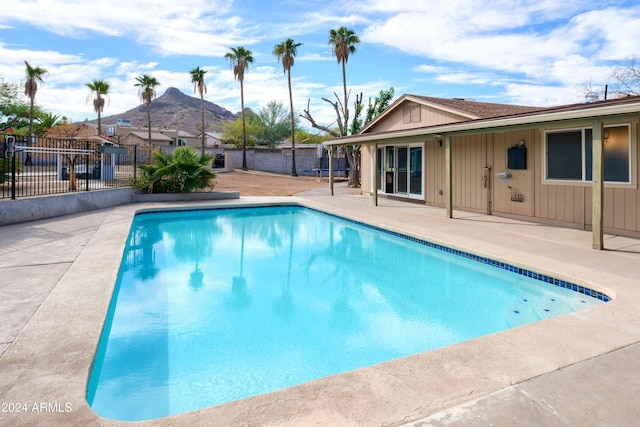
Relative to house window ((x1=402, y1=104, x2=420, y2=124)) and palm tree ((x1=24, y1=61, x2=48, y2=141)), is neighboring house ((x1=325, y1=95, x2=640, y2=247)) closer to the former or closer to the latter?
house window ((x1=402, y1=104, x2=420, y2=124))

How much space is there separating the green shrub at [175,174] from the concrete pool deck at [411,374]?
28.9 ft

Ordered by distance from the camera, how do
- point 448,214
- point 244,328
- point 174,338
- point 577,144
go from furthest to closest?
point 448,214
point 577,144
point 244,328
point 174,338

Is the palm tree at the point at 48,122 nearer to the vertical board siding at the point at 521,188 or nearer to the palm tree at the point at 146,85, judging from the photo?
the palm tree at the point at 146,85

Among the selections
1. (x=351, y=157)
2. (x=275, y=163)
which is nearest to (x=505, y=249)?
(x=351, y=157)

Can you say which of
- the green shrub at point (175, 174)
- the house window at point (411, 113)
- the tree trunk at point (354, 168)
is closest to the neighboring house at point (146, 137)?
the tree trunk at point (354, 168)

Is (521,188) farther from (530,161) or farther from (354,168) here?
(354,168)

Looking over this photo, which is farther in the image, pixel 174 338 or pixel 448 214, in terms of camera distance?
pixel 448 214

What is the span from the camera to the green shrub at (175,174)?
13719 mm

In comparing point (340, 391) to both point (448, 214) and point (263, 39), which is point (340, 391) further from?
point (263, 39)

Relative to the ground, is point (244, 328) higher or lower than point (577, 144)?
lower

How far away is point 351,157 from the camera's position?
22.0 meters

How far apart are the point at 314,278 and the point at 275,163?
86.2 ft

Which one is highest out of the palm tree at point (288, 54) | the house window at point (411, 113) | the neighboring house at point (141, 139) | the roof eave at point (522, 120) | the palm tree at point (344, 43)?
the palm tree at point (288, 54)

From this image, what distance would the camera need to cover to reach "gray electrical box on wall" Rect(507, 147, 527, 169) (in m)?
9.23
